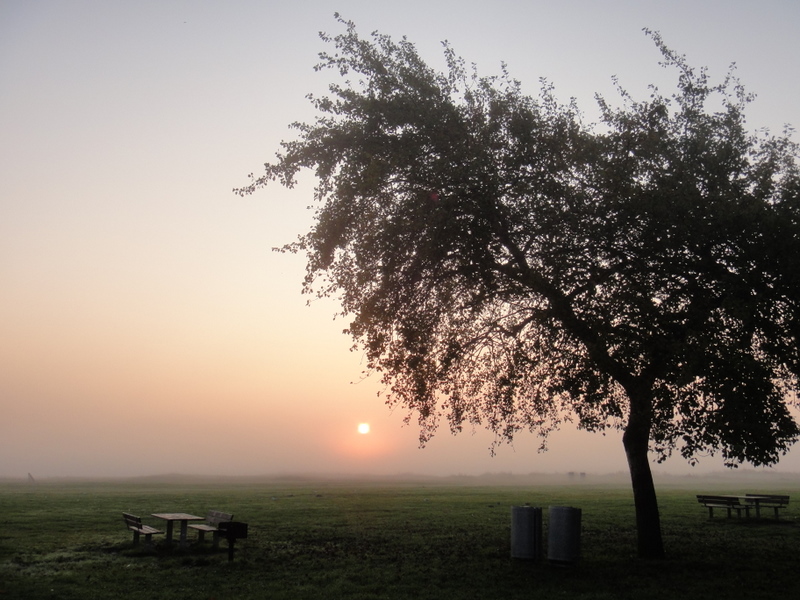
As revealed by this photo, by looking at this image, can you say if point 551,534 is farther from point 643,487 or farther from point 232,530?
point 232,530

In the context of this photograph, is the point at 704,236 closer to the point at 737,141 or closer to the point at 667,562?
the point at 737,141

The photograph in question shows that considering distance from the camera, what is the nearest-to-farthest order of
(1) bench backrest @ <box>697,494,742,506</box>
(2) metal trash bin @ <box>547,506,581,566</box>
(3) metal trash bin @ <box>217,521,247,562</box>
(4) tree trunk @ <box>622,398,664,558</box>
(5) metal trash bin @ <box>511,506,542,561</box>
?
1. (2) metal trash bin @ <box>547,506,581,566</box>
2. (3) metal trash bin @ <box>217,521,247,562</box>
3. (5) metal trash bin @ <box>511,506,542,561</box>
4. (4) tree trunk @ <box>622,398,664,558</box>
5. (1) bench backrest @ <box>697,494,742,506</box>

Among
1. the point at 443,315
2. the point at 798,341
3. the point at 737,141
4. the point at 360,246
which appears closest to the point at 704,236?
the point at 798,341

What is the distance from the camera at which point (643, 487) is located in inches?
816

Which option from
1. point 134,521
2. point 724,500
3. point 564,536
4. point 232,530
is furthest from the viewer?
point 724,500

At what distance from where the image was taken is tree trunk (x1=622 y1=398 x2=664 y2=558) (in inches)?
789

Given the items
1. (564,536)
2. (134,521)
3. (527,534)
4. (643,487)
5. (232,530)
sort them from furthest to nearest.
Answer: (134,521), (643,487), (527,534), (232,530), (564,536)

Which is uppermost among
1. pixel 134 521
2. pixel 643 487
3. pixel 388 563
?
pixel 643 487

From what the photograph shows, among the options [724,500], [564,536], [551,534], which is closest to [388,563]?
[551,534]

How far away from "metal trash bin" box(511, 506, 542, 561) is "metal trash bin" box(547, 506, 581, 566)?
559mm

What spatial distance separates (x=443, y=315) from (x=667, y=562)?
34.1 ft

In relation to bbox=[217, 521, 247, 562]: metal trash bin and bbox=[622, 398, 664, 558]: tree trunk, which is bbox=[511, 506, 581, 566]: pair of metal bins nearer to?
bbox=[622, 398, 664, 558]: tree trunk

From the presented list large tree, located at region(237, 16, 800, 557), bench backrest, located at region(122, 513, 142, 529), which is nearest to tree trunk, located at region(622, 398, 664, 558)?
large tree, located at region(237, 16, 800, 557)

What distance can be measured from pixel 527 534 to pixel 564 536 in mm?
1258
